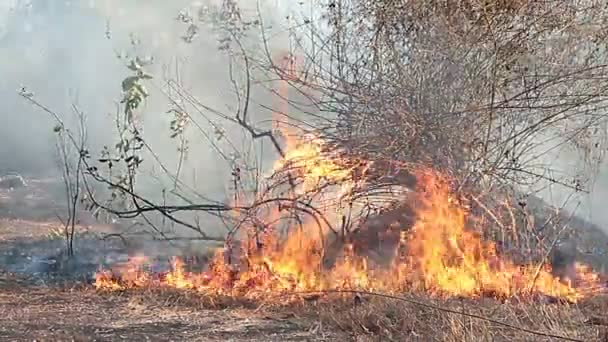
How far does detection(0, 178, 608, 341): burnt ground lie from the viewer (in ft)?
17.2

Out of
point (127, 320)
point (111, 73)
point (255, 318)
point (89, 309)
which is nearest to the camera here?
point (127, 320)

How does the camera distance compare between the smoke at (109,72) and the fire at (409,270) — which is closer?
the fire at (409,270)

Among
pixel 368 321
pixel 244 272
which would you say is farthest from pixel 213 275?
pixel 368 321

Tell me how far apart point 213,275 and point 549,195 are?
3.43 metres

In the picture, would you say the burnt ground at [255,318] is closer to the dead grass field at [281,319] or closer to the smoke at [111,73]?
the dead grass field at [281,319]

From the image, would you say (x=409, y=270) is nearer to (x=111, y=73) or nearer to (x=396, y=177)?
(x=396, y=177)

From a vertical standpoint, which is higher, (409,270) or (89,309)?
(409,270)

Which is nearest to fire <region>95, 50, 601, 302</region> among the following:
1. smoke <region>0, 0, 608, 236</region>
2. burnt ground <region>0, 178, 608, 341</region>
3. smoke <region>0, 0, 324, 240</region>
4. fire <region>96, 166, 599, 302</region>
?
fire <region>96, 166, 599, 302</region>

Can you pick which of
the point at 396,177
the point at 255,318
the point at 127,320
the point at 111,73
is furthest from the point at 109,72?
the point at 255,318

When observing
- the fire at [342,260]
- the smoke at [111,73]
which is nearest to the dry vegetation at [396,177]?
the fire at [342,260]

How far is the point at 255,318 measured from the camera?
238 inches

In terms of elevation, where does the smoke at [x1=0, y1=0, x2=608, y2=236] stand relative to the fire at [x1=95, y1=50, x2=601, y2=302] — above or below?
above

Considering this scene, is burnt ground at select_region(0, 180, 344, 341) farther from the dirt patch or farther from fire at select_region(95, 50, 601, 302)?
fire at select_region(95, 50, 601, 302)

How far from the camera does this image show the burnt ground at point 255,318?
5.25 m
